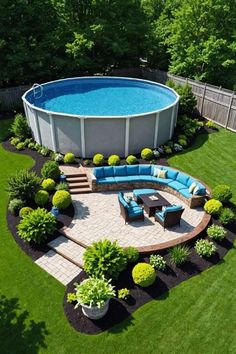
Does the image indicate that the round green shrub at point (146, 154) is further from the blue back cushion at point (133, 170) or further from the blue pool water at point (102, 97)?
the blue pool water at point (102, 97)

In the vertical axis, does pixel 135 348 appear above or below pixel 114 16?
below

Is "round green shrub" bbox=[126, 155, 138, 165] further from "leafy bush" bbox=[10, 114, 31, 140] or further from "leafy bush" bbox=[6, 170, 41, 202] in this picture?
"leafy bush" bbox=[10, 114, 31, 140]

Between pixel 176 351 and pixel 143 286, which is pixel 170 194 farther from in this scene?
pixel 176 351

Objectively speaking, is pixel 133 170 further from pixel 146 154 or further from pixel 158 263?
pixel 158 263

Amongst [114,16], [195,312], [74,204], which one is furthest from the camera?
[114,16]

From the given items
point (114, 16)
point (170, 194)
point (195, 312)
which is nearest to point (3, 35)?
point (114, 16)

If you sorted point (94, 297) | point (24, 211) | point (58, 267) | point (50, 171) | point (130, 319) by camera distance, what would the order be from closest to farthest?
point (94, 297) → point (130, 319) → point (58, 267) → point (24, 211) → point (50, 171)

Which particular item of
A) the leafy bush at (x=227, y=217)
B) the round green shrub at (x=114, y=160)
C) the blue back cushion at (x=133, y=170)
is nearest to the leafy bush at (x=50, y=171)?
the round green shrub at (x=114, y=160)

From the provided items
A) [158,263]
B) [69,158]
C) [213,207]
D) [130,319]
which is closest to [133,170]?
[69,158]
